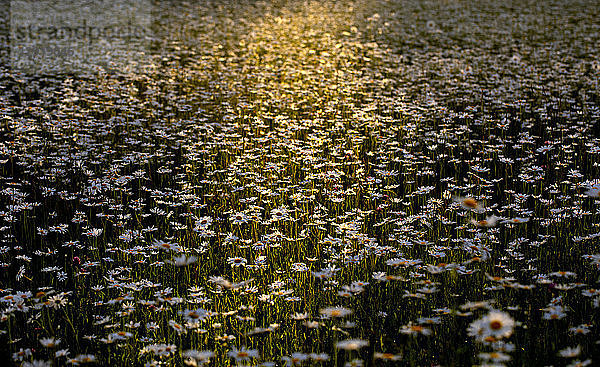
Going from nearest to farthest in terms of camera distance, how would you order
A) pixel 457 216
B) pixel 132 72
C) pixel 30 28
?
1. pixel 457 216
2. pixel 132 72
3. pixel 30 28

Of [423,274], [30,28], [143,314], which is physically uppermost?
[30,28]

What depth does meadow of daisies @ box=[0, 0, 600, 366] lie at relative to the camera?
4.20 meters

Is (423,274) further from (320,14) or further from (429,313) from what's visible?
(320,14)

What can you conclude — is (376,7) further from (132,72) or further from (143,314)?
(143,314)

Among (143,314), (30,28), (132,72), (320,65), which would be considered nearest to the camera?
(143,314)

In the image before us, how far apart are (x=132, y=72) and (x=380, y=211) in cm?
890

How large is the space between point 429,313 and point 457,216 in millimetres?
1945

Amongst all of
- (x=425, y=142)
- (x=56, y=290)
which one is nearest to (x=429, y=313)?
(x=56, y=290)

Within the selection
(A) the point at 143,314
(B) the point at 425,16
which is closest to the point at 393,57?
(B) the point at 425,16

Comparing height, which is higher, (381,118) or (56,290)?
(381,118)

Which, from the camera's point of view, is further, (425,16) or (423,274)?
(425,16)

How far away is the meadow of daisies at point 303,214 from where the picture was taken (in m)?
4.20

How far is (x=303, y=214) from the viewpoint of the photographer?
6.30m

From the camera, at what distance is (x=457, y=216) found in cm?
636
